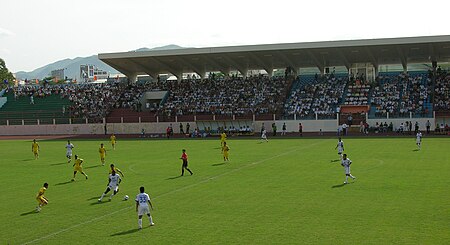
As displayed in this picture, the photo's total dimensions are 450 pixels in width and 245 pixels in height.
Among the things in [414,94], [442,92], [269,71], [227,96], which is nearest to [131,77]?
[227,96]

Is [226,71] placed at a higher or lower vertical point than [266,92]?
higher

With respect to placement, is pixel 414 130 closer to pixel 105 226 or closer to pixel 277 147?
pixel 277 147

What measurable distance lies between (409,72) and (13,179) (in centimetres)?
5365

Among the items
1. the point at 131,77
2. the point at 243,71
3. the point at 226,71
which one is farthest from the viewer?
the point at 131,77

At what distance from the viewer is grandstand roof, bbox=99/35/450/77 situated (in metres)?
60.8

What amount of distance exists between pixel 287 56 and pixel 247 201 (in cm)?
4885

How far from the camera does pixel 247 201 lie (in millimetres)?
20781

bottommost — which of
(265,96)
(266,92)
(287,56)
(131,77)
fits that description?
(265,96)

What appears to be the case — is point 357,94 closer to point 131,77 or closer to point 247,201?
point 131,77

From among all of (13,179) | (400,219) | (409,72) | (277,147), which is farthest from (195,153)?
(409,72)

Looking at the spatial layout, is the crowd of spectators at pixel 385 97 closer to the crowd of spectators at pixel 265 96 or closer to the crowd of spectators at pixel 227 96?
the crowd of spectators at pixel 265 96

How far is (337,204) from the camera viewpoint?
19516 millimetres

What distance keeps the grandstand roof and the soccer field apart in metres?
26.5

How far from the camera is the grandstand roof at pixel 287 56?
6078 cm
